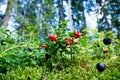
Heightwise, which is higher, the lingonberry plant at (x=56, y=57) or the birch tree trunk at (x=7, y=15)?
the lingonberry plant at (x=56, y=57)

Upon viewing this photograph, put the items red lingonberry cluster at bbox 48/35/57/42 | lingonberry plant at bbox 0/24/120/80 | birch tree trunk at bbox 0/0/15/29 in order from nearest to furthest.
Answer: lingonberry plant at bbox 0/24/120/80 < red lingonberry cluster at bbox 48/35/57/42 < birch tree trunk at bbox 0/0/15/29

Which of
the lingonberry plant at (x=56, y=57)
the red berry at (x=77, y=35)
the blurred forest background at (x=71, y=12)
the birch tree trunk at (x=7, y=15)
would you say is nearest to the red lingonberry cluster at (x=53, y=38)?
the lingonberry plant at (x=56, y=57)

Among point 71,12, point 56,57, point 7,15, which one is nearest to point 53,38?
point 56,57

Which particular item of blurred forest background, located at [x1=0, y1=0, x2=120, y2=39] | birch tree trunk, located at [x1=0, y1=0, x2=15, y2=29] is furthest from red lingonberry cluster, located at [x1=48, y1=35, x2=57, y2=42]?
blurred forest background, located at [x1=0, y1=0, x2=120, y2=39]

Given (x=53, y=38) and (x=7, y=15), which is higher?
(x=53, y=38)

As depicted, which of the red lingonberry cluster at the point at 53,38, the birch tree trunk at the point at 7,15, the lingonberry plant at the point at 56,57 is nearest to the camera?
the lingonberry plant at the point at 56,57

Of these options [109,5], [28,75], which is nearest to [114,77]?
[28,75]

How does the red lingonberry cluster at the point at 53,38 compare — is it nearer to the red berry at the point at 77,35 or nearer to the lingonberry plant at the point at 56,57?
the lingonberry plant at the point at 56,57

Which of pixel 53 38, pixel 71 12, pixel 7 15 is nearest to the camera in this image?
pixel 53 38

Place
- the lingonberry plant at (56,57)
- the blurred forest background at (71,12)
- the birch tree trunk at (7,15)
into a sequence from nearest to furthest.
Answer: the lingonberry plant at (56,57), the birch tree trunk at (7,15), the blurred forest background at (71,12)

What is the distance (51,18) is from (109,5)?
685 cm

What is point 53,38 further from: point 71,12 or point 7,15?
point 71,12

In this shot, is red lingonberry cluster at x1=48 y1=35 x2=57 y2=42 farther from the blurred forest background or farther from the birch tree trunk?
the blurred forest background

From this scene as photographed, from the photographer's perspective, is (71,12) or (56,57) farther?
(71,12)
